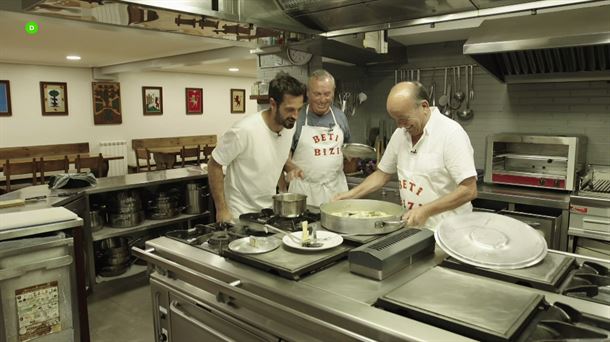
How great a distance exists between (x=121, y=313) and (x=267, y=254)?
225 centimetres

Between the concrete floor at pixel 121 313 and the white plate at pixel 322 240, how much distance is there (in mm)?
1759

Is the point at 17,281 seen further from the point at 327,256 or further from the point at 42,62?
the point at 42,62

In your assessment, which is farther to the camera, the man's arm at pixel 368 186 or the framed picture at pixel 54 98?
the framed picture at pixel 54 98

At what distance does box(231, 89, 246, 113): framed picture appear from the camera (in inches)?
422

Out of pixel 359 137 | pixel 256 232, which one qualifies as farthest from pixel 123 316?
pixel 359 137

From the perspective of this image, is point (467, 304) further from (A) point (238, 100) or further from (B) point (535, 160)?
(A) point (238, 100)

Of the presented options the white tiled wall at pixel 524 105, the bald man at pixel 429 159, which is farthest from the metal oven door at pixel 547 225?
the bald man at pixel 429 159

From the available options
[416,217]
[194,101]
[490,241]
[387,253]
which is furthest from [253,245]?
[194,101]

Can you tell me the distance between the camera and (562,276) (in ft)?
4.44

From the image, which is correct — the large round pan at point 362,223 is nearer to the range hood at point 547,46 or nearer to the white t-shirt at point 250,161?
the white t-shirt at point 250,161

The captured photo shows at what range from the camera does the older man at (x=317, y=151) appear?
2.82 m

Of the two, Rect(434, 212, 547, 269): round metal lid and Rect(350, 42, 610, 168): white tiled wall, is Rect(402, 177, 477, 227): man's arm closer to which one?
Rect(434, 212, 547, 269): round metal lid

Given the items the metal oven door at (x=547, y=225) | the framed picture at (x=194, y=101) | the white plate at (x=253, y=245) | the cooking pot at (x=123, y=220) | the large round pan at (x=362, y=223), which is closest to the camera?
the white plate at (x=253, y=245)

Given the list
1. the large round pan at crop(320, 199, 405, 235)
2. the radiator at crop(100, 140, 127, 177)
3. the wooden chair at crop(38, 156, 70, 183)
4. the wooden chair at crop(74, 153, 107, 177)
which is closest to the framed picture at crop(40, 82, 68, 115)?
the radiator at crop(100, 140, 127, 177)
